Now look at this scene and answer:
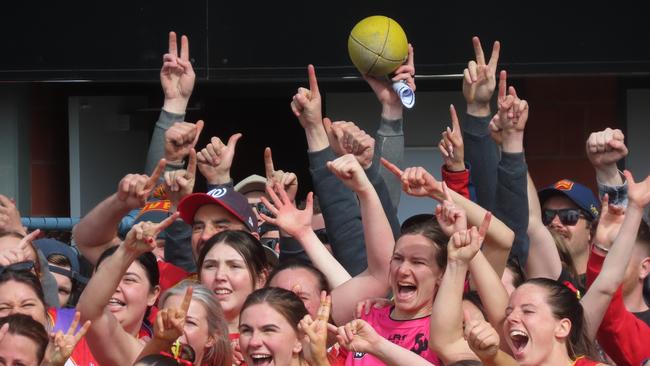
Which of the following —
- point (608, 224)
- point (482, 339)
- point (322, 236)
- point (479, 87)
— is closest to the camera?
point (482, 339)

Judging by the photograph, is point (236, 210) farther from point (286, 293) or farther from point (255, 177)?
point (255, 177)

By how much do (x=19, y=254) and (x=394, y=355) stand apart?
1841 millimetres

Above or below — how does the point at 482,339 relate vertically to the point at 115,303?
above

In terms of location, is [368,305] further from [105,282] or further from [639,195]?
[639,195]

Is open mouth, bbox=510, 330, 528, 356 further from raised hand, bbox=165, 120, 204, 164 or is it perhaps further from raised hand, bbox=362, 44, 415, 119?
raised hand, bbox=165, 120, 204, 164

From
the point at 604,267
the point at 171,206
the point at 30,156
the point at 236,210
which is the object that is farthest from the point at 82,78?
the point at 604,267

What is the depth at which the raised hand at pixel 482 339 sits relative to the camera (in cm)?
434

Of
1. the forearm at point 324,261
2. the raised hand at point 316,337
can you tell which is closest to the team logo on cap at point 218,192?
the forearm at point 324,261

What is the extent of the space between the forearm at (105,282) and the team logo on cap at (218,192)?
1045mm

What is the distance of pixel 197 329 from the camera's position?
16.7 feet

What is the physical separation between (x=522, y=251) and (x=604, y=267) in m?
0.68

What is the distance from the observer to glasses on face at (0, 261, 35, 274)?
541 cm

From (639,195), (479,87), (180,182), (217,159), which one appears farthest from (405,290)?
(217,159)

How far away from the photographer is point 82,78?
8539 mm
